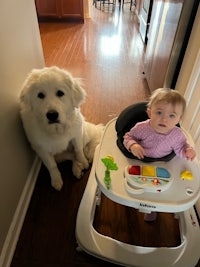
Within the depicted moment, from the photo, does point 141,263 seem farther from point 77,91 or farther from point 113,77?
point 113,77

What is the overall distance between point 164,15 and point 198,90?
0.87 m

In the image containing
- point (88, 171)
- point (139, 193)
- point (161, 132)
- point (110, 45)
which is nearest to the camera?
point (139, 193)

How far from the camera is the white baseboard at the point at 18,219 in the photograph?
0.98 m

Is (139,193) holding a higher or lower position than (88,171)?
higher

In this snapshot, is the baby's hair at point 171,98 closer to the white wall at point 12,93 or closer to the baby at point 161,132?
the baby at point 161,132

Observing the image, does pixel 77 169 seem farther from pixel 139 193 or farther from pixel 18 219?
pixel 139 193

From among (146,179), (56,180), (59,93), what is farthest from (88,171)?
(146,179)

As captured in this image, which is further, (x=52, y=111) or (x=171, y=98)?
(x=52, y=111)

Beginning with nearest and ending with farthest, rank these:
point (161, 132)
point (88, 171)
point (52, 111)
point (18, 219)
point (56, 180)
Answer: point (161, 132) < point (52, 111) < point (18, 219) < point (56, 180) < point (88, 171)

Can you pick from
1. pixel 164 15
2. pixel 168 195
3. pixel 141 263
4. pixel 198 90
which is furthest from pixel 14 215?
pixel 164 15

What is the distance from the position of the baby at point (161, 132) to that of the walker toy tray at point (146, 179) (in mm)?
61

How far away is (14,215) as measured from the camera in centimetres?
108

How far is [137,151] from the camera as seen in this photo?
0.81 m

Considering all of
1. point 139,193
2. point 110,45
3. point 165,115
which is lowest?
point 110,45
